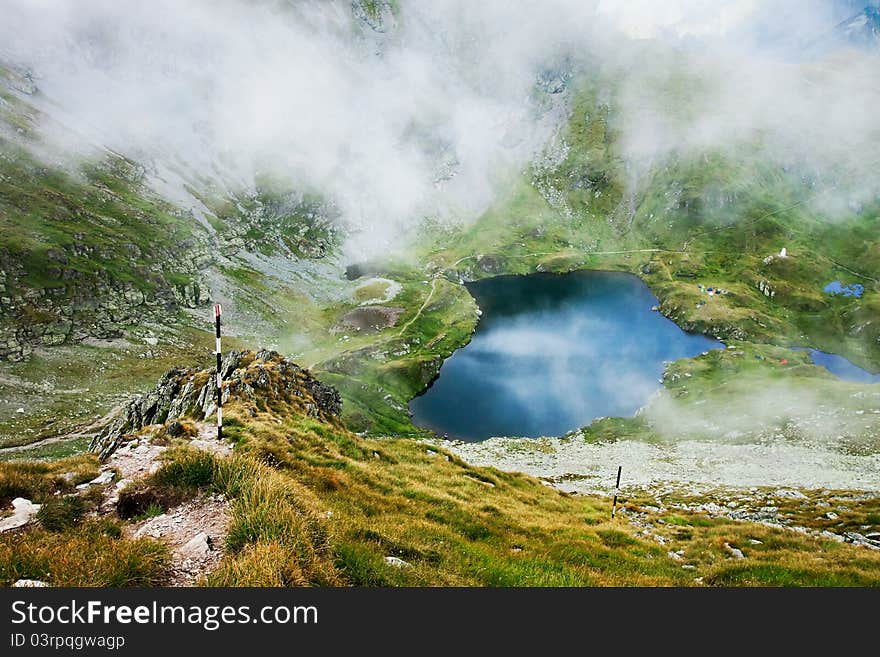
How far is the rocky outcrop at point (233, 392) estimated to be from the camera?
2719 centimetres

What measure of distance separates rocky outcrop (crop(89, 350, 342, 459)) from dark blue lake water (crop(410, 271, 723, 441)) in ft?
206

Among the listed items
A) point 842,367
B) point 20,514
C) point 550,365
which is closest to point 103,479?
point 20,514

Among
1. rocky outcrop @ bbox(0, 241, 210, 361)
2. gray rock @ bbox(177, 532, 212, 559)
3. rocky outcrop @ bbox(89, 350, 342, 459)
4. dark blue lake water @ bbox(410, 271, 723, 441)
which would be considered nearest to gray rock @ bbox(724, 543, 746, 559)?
gray rock @ bbox(177, 532, 212, 559)

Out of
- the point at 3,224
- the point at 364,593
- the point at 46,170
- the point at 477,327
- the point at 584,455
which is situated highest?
the point at 46,170

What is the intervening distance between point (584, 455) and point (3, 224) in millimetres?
140721

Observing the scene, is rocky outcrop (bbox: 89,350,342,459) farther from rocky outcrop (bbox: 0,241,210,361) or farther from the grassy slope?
rocky outcrop (bbox: 0,241,210,361)

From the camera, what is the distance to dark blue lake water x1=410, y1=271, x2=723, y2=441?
10456 cm

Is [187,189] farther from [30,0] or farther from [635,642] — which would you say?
[635,642]

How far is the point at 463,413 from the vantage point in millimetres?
106625

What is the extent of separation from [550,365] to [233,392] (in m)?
114

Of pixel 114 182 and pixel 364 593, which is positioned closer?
pixel 364 593

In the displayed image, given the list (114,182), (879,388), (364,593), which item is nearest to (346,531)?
(364,593)

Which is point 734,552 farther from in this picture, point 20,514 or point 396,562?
point 20,514

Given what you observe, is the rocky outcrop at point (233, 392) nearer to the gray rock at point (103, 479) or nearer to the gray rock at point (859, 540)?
the gray rock at point (103, 479)
